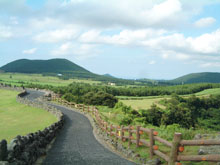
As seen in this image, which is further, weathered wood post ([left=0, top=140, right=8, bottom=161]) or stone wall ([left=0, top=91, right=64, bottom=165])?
stone wall ([left=0, top=91, right=64, bottom=165])

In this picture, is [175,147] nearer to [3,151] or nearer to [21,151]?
[3,151]

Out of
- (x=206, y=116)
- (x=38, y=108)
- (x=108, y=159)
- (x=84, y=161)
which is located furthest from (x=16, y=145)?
(x=206, y=116)

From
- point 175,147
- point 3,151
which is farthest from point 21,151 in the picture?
point 175,147

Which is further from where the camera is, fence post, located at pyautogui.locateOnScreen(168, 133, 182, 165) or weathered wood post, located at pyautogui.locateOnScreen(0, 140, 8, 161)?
fence post, located at pyautogui.locateOnScreen(168, 133, 182, 165)

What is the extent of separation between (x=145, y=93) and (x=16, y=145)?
352ft

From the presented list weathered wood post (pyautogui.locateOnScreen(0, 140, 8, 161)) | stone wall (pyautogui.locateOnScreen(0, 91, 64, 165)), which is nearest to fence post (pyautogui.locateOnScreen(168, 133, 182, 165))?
stone wall (pyautogui.locateOnScreen(0, 91, 64, 165))

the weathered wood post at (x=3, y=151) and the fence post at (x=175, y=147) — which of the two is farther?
the fence post at (x=175, y=147)

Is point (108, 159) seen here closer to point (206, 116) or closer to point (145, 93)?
point (206, 116)

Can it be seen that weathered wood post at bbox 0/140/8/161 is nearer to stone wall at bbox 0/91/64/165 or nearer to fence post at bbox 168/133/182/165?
stone wall at bbox 0/91/64/165

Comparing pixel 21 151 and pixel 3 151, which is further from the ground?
pixel 3 151

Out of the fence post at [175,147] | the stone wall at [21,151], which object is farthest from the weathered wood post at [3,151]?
the fence post at [175,147]

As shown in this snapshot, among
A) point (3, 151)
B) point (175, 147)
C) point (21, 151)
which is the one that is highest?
point (175, 147)

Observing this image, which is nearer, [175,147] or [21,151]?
[175,147]

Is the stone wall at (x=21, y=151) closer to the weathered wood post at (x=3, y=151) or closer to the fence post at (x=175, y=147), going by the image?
the weathered wood post at (x=3, y=151)
